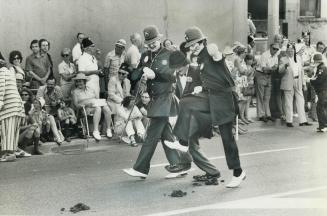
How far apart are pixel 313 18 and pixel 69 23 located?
50.1 ft

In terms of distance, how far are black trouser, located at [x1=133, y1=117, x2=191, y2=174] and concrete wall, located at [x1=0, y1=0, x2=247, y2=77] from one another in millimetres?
6119

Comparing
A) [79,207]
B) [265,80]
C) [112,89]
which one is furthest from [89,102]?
[79,207]

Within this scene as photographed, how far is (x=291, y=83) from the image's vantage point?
16484mm

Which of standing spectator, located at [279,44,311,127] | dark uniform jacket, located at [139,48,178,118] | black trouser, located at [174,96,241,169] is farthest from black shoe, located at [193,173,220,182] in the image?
standing spectator, located at [279,44,311,127]

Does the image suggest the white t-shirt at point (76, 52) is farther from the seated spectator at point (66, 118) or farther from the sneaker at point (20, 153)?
the sneaker at point (20, 153)

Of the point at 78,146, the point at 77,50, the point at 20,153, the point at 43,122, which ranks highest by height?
the point at 77,50

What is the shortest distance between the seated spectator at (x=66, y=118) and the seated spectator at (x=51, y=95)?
0.44 ft

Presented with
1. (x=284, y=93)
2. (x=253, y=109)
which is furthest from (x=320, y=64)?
(x=253, y=109)

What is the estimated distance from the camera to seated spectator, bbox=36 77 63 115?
13.5 m

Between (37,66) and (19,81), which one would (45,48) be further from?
(19,81)

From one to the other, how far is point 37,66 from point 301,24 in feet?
55.3

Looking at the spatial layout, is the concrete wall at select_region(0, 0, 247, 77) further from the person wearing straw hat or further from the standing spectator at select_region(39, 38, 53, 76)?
the person wearing straw hat

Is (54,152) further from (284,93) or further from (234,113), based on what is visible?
(284,93)

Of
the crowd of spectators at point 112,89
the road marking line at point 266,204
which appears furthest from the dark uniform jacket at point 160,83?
the road marking line at point 266,204
